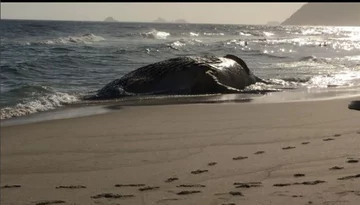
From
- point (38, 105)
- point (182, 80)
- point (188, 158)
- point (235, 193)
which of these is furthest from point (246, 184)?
point (182, 80)

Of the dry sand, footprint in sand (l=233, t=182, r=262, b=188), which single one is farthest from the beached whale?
footprint in sand (l=233, t=182, r=262, b=188)

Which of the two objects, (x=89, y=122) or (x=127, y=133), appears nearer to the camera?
(x=127, y=133)

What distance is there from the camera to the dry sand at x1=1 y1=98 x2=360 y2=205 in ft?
11.6

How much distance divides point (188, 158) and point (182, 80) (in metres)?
5.56

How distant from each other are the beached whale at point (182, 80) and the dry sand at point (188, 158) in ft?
8.64

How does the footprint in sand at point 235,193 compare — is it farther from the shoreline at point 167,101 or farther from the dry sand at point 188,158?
the shoreline at point 167,101

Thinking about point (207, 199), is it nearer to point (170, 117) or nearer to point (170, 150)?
point (170, 150)

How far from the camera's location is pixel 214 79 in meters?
9.87

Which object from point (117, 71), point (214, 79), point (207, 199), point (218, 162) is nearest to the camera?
point (207, 199)

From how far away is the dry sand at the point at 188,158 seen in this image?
3525mm

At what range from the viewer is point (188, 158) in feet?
15.0

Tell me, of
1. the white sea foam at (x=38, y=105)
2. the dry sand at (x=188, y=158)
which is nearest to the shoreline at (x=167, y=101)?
the white sea foam at (x=38, y=105)

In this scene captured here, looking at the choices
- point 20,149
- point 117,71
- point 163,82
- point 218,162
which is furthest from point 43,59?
point 218,162

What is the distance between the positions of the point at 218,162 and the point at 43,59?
14804 mm
